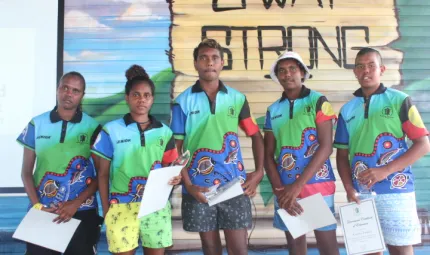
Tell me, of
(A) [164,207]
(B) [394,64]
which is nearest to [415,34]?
(B) [394,64]

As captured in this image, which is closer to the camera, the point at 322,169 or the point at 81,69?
the point at 322,169

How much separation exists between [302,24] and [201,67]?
1.53 meters

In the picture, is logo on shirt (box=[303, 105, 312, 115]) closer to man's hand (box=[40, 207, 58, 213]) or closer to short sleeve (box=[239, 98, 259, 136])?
short sleeve (box=[239, 98, 259, 136])

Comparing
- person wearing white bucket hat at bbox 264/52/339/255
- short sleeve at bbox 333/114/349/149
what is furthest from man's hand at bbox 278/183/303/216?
short sleeve at bbox 333/114/349/149

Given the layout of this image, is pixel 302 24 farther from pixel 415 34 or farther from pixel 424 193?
pixel 424 193

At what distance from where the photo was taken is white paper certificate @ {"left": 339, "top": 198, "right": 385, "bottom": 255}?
215 cm

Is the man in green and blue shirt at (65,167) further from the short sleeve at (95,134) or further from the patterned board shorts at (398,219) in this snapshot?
the patterned board shorts at (398,219)

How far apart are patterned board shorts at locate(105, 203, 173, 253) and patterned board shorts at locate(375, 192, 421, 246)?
1273mm

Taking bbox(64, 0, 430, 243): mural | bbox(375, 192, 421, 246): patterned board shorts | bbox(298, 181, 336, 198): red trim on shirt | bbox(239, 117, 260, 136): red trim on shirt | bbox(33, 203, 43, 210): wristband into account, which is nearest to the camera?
bbox(375, 192, 421, 246): patterned board shorts

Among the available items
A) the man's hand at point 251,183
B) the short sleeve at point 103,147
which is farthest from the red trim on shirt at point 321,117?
the short sleeve at point 103,147

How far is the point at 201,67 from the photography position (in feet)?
8.07

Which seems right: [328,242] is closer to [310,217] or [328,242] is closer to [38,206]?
[310,217]

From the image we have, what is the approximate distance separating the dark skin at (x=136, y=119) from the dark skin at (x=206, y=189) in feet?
0.57

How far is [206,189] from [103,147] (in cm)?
67
